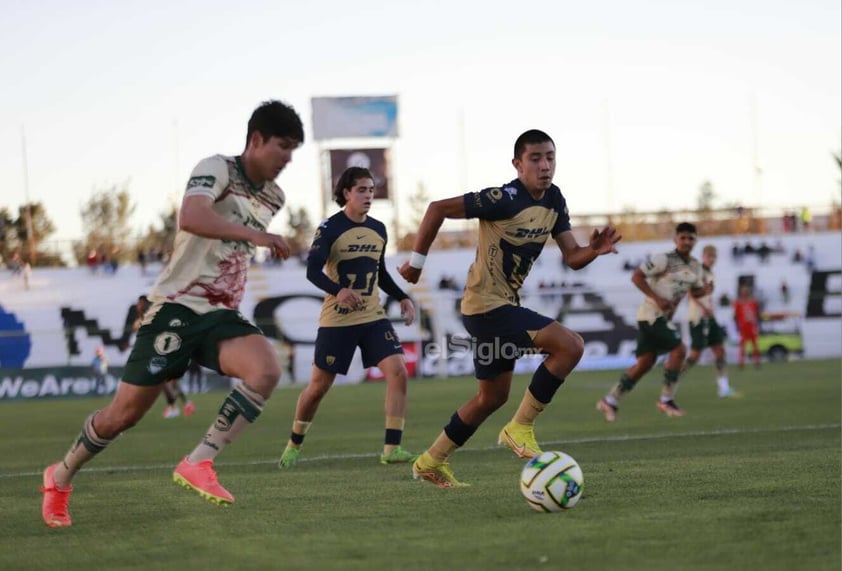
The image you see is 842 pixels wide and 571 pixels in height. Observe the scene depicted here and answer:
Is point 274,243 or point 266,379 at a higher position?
point 274,243

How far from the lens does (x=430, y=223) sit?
830cm

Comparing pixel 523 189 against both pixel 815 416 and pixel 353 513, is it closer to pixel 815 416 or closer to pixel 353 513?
pixel 353 513

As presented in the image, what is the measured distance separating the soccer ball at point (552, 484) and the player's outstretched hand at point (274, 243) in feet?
6.11

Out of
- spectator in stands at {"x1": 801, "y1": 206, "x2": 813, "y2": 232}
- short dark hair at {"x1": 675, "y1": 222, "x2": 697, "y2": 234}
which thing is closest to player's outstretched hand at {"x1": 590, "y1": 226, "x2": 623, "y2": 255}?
short dark hair at {"x1": 675, "y1": 222, "x2": 697, "y2": 234}

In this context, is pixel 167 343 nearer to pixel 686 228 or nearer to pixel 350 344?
pixel 350 344

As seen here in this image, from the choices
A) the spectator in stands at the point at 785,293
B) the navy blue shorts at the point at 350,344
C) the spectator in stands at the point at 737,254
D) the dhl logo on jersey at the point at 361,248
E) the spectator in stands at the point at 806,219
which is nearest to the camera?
the navy blue shorts at the point at 350,344

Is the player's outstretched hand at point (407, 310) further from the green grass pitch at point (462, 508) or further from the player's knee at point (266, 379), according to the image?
the player's knee at point (266, 379)

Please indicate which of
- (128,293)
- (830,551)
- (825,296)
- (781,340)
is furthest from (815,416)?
(128,293)

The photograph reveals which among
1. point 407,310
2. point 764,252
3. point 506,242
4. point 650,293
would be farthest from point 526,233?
point 764,252

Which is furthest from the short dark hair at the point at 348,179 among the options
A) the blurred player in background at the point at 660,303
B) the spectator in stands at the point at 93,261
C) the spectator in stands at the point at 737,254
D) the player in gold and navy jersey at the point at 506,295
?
the spectator in stands at the point at 737,254

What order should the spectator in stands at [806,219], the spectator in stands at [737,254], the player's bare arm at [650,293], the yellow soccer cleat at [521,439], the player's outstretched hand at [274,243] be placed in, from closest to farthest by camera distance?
the player's outstretched hand at [274,243]
the yellow soccer cleat at [521,439]
the player's bare arm at [650,293]
the spectator in stands at [737,254]
the spectator in stands at [806,219]

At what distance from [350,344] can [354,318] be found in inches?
8.8

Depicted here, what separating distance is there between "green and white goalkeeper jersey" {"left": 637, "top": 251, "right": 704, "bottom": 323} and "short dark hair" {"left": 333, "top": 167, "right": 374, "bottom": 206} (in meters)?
5.77

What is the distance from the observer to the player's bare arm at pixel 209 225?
6324mm
